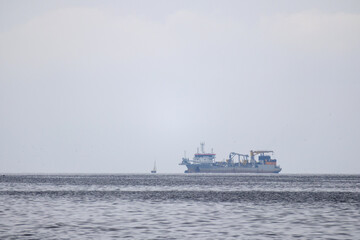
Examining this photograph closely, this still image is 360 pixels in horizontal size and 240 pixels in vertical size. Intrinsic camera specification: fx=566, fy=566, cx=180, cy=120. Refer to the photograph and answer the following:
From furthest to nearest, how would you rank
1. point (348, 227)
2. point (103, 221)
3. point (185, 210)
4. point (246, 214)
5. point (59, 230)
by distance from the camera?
point (185, 210) → point (246, 214) → point (103, 221) → point (348, 227) → point (59, 230)

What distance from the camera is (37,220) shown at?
115 ft

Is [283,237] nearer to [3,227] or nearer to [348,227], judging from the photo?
[348,227]

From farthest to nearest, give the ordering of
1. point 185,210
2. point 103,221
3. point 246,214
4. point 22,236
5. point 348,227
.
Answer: point 185,210 < point 246,214 < point 103,221 < point 348,227 < point 22,236

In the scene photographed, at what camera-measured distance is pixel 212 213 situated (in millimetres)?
41250

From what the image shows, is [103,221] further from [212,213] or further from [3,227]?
[212,213]

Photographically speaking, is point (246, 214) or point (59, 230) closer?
point (59, 230)

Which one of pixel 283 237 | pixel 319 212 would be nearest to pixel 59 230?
pixel 283 237

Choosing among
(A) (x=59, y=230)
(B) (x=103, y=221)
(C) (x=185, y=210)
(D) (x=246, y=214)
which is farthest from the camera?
(C) (x=185, y=210)

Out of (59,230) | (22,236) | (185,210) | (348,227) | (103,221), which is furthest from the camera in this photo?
(185,210)

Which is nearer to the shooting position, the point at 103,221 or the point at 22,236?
the point at 22,236

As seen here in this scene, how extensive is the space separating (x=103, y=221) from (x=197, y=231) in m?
7.28

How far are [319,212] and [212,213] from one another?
8.31 m

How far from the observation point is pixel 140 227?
104 feet

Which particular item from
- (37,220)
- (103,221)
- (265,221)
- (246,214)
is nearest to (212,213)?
(246,214)
